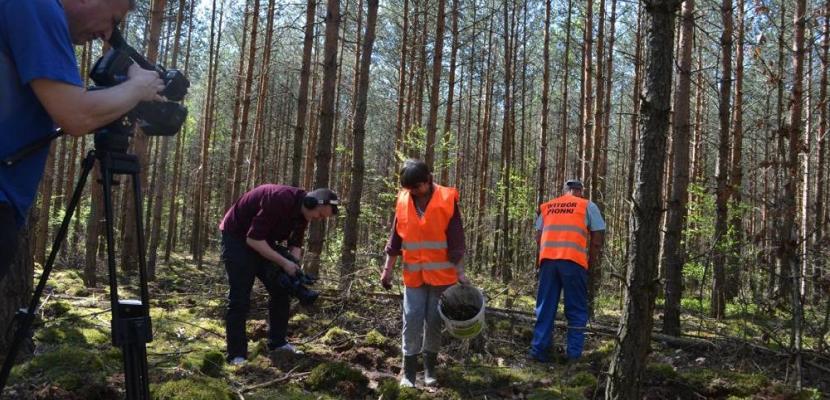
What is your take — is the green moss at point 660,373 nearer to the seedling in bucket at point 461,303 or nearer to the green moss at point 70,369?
the seedling in bucket at point 461,303

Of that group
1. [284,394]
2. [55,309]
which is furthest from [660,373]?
[55,309]

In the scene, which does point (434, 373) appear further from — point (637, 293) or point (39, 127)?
point (39, 127)

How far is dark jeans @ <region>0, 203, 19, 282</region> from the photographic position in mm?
1601

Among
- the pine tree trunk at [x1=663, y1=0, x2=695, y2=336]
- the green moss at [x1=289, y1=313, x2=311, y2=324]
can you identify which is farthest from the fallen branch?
the pine tree trunk at [x1=663, y1=0, x2=695, y2=336]

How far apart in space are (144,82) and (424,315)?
312 cm

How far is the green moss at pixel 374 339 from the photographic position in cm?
541

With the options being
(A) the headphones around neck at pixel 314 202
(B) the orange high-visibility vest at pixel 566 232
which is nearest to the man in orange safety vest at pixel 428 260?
(A) the headphones around neck at pixel 314 202

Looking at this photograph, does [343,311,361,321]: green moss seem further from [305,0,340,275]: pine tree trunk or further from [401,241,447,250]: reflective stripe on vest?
[401,241,447,250]: reflective stripe on vest

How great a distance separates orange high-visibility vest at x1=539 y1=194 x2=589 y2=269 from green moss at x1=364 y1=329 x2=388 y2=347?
1865 mm

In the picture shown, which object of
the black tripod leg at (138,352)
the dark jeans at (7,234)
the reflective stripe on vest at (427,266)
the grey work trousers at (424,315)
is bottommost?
the grey work trousers at (424,315)

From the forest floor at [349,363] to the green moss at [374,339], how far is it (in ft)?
0.03

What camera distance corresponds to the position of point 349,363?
15.9ft

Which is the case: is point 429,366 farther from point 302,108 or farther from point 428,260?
point 302,108

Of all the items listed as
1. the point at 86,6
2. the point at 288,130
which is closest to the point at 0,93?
the point at 86,6
